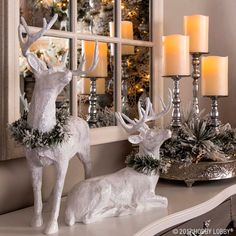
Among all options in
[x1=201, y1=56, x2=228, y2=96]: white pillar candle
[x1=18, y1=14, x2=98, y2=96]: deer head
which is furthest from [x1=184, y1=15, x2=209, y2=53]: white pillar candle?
[x1=18, y1=14, x2=98, y2=96]: deer head

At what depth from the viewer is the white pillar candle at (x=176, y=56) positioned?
5.27 ft

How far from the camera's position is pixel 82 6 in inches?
56.0

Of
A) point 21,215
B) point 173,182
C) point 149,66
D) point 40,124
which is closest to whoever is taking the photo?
point 40,124

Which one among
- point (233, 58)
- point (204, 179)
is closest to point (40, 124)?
point (204, 179)

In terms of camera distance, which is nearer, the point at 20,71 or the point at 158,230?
the point at 158,230

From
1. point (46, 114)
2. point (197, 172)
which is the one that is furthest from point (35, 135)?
point (197, 172)

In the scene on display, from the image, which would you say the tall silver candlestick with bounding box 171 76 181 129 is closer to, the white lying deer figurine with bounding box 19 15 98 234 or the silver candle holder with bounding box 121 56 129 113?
the silver candle holder with bounding box 121 56 129 113

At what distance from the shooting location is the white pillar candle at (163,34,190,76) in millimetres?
1605

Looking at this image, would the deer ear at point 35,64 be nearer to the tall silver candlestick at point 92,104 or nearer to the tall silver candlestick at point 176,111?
the tall silver candlestick at point 92,104

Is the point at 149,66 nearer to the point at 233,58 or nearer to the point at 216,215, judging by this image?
the point at 216,215

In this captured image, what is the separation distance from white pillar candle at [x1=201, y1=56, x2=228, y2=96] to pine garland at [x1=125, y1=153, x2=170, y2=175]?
59 cm

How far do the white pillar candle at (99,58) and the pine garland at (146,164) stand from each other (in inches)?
13.7

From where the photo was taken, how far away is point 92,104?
145 centimetres

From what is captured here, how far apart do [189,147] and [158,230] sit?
42 cm
